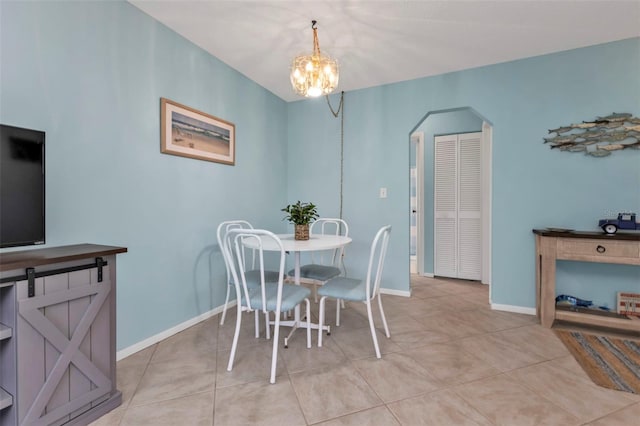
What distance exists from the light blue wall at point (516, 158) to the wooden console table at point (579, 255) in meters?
0.32

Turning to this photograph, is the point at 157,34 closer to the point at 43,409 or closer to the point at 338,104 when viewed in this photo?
the point at 338,104

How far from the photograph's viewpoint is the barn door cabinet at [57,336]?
1175mm

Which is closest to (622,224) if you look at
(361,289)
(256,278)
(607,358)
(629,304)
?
(629,304)

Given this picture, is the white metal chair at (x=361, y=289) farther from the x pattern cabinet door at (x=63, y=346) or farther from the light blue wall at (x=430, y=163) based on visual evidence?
the light blue wall at (x=430, y=163)

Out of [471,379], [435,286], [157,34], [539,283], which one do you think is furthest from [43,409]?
[435,286]

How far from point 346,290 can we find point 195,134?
1.79 metres

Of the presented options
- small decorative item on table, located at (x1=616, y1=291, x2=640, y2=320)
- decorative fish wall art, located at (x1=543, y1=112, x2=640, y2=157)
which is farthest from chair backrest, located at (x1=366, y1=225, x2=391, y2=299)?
small decorative item on table, located at (x1=616, y1=291, x2=640, y2=320)

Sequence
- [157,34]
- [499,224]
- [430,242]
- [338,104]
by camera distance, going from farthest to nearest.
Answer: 1. [430,242]
2. [338,104]
3. [499,224]
4. [157,34]

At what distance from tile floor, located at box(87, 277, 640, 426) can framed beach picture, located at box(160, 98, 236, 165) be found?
147 cm

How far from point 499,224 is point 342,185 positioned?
172 cm

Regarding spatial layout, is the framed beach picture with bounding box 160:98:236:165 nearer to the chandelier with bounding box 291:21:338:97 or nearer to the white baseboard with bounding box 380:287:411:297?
the chandelier with bounding box 291:21:338:97

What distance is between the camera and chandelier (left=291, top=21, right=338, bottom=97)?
6.90 ft

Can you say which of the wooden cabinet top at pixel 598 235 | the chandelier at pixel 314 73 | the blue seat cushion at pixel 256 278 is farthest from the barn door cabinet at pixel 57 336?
the wooden cabinet top at pixel 598 235

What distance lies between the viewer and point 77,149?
69.3 inches
